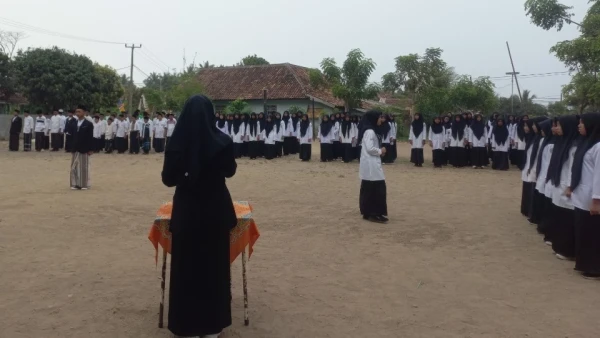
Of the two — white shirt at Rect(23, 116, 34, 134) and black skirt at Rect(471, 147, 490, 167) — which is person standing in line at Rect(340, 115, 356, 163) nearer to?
black skirt at Rect(471, 147, 490, 167)

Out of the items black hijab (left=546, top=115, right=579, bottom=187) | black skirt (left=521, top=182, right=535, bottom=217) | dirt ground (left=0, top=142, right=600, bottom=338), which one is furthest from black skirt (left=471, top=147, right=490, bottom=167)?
black hijab (left=546, top=115, right=579, bottom=187)

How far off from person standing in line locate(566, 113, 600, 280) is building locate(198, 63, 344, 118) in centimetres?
2846

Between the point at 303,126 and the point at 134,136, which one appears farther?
the point at 134,136

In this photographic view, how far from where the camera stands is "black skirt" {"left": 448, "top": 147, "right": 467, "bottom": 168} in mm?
18219

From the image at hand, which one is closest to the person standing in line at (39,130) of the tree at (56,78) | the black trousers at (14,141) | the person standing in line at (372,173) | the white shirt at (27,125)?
the white shirt at (27,125)

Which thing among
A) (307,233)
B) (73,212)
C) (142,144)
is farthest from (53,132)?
(307,233)

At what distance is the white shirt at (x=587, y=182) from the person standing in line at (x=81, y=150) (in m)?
8.71

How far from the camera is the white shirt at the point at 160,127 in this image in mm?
22562

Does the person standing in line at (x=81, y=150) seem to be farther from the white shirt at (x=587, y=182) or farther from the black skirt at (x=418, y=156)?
the black skirt at (x=418, y=156)

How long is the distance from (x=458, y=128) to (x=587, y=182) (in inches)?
494

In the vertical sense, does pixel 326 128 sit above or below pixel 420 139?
above

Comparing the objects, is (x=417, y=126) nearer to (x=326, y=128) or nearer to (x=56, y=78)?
(x=326, y=128)

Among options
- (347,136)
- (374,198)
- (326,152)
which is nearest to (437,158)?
(347,136)

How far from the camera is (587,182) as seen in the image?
19.3ft
